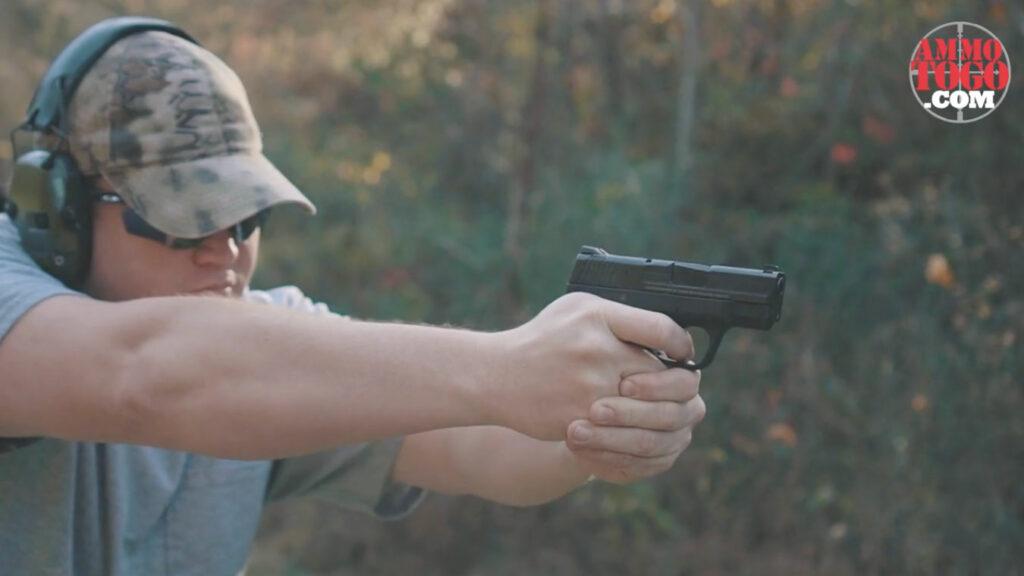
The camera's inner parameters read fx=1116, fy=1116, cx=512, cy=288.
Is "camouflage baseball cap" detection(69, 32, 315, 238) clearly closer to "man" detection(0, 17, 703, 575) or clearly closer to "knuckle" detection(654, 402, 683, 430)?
"man" detection(0, 17, 703, 575)

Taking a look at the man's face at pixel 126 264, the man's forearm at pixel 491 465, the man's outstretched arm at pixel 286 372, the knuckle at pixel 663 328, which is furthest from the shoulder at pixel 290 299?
the knuckle at pixel 663 328

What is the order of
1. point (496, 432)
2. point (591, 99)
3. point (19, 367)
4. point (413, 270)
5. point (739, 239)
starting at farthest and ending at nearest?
point (591, 99) < point (413, 270) < point (739, 239) < point (496, 432) < point (19, 367)

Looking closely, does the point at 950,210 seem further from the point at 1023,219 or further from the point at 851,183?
the point at 851,183

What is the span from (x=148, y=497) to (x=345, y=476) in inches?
16.8

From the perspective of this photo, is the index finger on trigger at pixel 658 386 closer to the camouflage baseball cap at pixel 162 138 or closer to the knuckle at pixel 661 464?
the knuckle at pixel 661 464

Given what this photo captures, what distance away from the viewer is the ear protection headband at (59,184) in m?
2.19

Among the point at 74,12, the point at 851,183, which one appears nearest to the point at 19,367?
the point at 851,183

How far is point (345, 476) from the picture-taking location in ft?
8.34

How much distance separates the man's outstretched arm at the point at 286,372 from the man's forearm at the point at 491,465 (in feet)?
1.70

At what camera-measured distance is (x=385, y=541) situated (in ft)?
17.9

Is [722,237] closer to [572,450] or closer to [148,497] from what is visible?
[148,497]

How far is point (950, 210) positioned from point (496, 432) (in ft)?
9.53

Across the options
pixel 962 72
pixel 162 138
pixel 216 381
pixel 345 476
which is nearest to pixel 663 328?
pixel 216 381

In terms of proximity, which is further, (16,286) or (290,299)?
(290,299)
